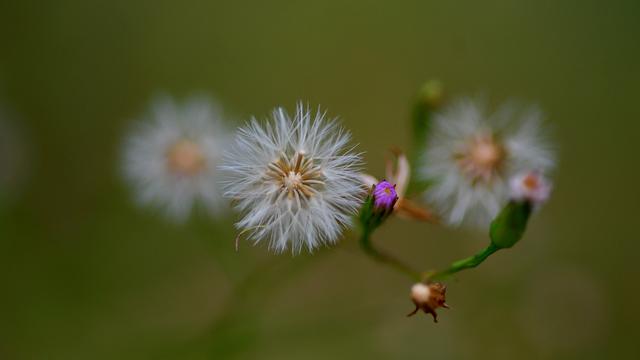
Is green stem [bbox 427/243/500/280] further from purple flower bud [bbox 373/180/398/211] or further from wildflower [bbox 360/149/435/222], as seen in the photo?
purple flower bud [bbox 373/180/398/211]

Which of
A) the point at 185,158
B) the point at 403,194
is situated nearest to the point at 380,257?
the point at 403,194

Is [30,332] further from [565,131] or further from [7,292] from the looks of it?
[565,131]

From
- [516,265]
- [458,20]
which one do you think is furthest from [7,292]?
[458,20]

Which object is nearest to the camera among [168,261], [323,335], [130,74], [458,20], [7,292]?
[323,335]

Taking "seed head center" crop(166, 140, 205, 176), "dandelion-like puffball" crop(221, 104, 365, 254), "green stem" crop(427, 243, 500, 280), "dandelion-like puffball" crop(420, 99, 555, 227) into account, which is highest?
"seed head center" crop(166, 140, 205, 176)

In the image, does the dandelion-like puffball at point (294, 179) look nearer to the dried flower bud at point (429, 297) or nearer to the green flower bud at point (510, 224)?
the dried flower bud at point (429, 297)

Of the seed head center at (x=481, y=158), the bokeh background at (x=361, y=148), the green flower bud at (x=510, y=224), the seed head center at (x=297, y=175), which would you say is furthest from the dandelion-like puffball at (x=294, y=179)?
the bokeh background at (x=361, y=148)

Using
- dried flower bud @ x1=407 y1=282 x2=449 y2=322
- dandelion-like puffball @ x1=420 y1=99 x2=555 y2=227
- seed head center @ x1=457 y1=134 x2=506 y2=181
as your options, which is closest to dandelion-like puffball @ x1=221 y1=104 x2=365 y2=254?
dried flower bud @ x1=407 y1=282 x2=449 y2=322

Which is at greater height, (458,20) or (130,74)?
(458,20)
